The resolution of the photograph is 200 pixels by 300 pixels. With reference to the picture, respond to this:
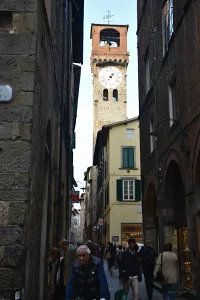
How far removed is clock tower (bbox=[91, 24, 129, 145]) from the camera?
49.0 meters

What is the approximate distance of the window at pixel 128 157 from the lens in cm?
3016

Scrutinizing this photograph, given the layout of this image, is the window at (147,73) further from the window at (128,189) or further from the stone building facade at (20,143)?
the window at (128,189)

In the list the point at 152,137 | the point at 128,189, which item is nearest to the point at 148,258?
the point at 152,137

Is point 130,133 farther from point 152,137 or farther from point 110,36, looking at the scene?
point 110,36

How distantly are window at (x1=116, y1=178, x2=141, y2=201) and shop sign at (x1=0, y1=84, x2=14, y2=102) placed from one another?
80.6 feet

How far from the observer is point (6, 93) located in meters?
5.04

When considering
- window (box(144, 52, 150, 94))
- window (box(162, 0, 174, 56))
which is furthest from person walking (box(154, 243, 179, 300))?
window (box(144, 52, 150, 94))

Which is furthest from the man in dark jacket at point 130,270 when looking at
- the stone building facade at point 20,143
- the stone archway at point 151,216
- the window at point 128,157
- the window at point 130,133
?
the window at point 130,133

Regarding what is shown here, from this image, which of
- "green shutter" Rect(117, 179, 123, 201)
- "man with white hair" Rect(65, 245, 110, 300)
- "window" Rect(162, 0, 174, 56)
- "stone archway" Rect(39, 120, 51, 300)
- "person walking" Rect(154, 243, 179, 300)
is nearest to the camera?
"man with white hair" Rect(65, 245, 110, 300)

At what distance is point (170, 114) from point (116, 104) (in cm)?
3765

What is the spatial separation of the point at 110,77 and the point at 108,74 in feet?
2.26

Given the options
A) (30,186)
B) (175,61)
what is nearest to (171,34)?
(175,61)

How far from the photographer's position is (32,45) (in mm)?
5242

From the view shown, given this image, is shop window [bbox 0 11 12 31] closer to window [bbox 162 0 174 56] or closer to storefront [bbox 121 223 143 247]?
window [bbox 162 0 174 56]
